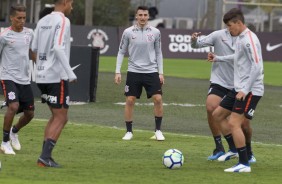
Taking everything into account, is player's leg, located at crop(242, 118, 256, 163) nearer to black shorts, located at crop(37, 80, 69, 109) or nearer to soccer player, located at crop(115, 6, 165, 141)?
black shorts, located at crop(37, 80, 69, 109)

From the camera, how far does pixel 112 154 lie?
1343 centimetres

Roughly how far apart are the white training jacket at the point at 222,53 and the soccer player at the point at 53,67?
265 centimetres

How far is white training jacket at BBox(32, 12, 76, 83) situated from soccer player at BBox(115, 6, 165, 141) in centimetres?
414

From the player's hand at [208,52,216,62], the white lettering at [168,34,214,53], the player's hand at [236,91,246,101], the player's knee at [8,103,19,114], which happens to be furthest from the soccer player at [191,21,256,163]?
the white lettering at [168,34,214,53]

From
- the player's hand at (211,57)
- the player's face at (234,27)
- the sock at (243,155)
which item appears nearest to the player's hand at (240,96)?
the sock at (243,155)

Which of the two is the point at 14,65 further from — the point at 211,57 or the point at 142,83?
the point at 142,83

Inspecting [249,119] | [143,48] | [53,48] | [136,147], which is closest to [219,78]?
[249,119]

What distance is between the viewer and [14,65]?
13.2 metres

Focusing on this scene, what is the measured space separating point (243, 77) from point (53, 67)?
2313 mm

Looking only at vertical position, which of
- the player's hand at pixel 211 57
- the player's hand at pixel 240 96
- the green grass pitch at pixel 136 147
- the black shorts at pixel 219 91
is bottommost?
the green grass pitch at pixel 136 147

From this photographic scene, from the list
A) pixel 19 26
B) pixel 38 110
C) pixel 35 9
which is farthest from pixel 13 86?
pixel 35 9

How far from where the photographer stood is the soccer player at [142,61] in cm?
1589

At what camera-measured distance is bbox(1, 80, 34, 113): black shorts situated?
43.1 feet

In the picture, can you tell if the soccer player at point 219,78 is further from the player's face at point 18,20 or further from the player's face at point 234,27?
the player's face at point 18,20
